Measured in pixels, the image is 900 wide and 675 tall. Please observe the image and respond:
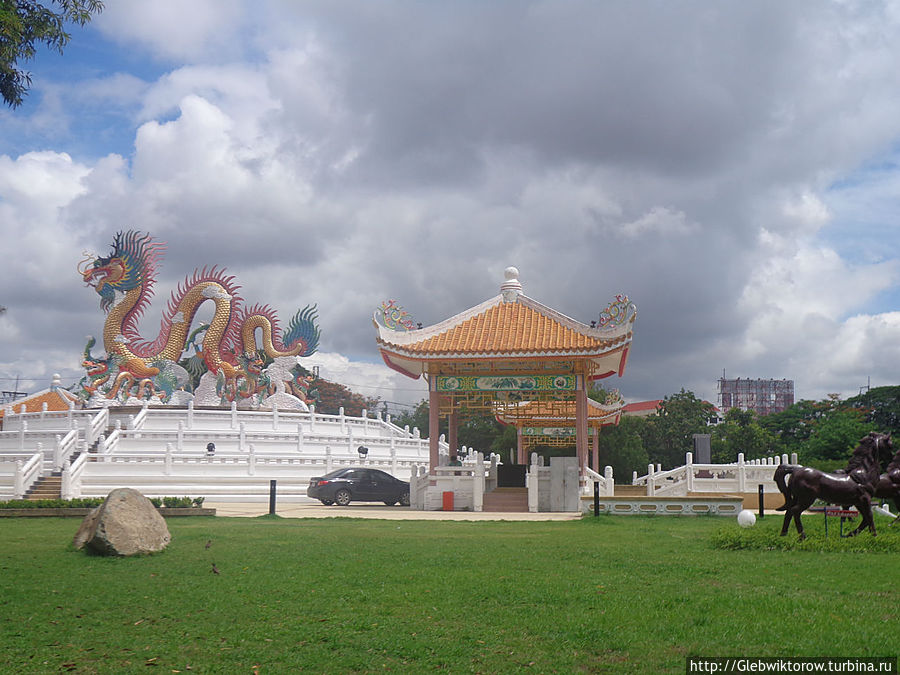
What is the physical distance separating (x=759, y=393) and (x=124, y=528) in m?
142

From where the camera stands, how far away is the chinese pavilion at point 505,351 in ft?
73.6

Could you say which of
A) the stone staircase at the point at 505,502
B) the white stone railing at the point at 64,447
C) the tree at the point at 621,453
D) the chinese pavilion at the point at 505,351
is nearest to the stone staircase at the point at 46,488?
the white stone railing at the point at 64,447

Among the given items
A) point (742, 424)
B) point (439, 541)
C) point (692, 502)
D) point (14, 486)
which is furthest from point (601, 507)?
point (742, 424)

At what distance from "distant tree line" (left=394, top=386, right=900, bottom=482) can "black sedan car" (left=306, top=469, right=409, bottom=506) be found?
1365cm

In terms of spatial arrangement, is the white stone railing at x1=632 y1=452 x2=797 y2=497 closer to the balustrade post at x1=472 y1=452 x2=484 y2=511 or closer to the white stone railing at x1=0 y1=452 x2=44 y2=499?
the balustrade post at x1=472 y1=452 x2=484 y2=511

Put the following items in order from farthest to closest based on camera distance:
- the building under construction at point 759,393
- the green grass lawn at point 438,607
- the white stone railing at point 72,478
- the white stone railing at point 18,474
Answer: the building under construction at point 759,393 < the white stone railing at point 72,478 < the white stone railing at point 18,474 < the green grass lawn at point 438,607

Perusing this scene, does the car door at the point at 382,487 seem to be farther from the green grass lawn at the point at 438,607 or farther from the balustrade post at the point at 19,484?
the green grass lawn at the point at 438,607

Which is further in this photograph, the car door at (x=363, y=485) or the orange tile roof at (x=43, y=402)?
the orange tile roof at (x=43, y=402)

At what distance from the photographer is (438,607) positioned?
7195mm

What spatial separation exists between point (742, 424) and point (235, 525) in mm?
49275

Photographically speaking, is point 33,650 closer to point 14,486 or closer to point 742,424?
point 14,486

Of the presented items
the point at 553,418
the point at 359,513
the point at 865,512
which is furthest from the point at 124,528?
the point at 553,418

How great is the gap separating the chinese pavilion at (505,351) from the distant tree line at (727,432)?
1313cm

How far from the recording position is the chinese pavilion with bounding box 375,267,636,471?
22.4 m
